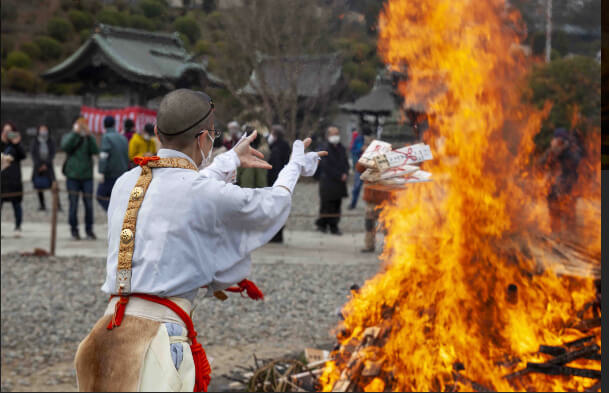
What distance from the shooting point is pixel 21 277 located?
26.5 ft

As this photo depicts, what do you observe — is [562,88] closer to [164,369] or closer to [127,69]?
[164,369]

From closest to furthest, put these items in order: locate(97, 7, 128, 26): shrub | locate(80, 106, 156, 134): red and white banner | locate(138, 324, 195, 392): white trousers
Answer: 1. locate(138, 324, 195, 392): white trousers
2. locate(80, 106, 156, 134): red and white banner
3. locate(97, 7, 128, 26): shrub

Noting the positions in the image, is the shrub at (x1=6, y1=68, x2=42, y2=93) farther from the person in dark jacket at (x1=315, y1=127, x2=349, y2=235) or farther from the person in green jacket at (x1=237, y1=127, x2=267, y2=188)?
the person in green jacket at (x1=237, y1=127, x2=267, y2=188)

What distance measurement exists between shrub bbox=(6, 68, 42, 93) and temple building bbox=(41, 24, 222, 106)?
710 centimetres

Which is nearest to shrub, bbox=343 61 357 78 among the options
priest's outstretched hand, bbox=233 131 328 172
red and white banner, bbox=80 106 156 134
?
red and white banner, bbox=80 106 156 134

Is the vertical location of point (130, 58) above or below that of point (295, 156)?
above

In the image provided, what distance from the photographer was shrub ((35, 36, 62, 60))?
32.2 meters

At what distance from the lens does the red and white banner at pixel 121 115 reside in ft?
74.7

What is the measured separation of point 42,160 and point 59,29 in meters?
24.4

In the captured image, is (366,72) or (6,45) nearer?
(366,72)

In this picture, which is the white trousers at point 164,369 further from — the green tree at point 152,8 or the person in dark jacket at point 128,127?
the green tree at point 152,8

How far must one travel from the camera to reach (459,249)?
4.53 meters

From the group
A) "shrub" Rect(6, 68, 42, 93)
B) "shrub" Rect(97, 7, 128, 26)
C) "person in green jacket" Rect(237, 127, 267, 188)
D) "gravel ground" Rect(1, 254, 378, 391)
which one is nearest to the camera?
"gravel ground" Rect(1, 254, 378, 391)

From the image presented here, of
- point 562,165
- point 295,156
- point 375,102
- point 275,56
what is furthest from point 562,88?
point 295,156
